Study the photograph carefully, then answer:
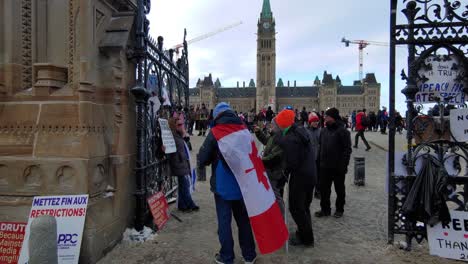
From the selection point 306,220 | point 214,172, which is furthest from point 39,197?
point 306,220

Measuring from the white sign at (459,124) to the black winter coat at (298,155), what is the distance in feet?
6.45

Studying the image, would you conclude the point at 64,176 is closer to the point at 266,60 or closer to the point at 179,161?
the point at 179,161

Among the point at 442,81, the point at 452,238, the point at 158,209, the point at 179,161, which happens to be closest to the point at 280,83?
the point at 179,161

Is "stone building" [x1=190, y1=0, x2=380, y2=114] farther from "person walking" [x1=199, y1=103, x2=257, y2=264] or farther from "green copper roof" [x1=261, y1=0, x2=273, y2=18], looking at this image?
"person walking" [x1=199, y1=103, x2=257, y2=264]

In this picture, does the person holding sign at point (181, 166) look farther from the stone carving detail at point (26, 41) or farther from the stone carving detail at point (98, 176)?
the stone carving detail at point (26, 41)

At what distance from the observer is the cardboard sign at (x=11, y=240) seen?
455 cm

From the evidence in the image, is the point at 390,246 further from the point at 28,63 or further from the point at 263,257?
the point at 28,63

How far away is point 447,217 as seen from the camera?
5.17m

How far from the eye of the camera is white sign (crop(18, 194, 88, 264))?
180 inches

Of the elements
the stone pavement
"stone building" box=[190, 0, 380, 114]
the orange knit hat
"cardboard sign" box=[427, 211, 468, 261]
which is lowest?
the stone pavement

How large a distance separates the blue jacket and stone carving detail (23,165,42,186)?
6.89ft

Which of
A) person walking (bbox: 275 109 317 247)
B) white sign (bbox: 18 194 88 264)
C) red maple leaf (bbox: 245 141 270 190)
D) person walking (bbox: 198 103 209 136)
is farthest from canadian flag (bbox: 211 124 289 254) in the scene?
person walking (bbox: 198 103 209 136)

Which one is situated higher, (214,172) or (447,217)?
(214,172)

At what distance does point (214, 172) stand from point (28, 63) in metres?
2.95
